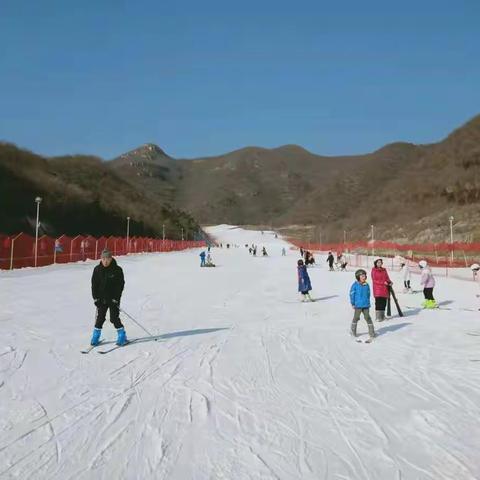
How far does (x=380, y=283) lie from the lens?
11625mm

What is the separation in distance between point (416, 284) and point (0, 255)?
19.7 meters

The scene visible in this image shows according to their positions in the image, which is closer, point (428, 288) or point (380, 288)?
point (380, 288)

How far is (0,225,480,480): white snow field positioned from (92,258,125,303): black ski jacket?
3.02 feet

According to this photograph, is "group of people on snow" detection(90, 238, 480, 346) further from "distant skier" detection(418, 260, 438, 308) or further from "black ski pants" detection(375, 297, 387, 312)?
"distant skier" detection(418, 260, 438, 308)

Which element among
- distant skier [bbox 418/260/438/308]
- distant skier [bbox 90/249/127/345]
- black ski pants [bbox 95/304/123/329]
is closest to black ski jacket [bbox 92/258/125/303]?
distant skier [bbox 90/249/127/345]

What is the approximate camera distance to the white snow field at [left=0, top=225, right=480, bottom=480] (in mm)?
3957

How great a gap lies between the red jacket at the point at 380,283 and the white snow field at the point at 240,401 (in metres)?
0.78

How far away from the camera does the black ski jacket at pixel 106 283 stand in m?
8.07

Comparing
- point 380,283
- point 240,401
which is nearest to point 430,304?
point 380,283

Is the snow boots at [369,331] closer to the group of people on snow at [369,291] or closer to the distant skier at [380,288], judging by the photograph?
the group of people on snow at [369,291]

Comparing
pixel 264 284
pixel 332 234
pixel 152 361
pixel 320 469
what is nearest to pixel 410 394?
pixel 320 469

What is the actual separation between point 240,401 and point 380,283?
704 centimetres

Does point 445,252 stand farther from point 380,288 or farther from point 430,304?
point 380,288

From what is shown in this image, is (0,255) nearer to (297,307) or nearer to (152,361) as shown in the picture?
(297,307)
